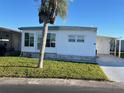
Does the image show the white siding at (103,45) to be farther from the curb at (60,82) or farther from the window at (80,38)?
the curb at (60,82)

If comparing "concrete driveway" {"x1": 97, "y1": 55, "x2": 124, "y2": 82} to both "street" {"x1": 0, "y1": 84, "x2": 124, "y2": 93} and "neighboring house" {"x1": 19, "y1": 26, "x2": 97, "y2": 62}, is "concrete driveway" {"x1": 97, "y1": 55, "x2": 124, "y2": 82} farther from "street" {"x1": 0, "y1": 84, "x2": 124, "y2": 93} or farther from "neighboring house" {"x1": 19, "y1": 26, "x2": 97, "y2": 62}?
"neighboring house" {"x1": 19, "y1": 26, "x2": 97, "y2": 62}

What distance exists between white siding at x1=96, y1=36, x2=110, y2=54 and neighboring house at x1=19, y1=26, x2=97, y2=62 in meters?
10.6

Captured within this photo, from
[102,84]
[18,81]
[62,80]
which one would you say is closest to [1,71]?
[18,81]

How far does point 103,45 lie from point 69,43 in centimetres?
1130

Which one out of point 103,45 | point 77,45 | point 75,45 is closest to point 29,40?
point 75,45

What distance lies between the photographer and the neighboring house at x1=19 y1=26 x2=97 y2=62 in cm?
2091

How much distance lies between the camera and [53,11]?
44.3ft

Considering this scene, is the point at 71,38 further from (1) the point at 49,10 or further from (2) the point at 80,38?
(1) the point at 49,10

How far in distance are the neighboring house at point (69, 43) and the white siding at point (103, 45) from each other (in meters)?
10.6

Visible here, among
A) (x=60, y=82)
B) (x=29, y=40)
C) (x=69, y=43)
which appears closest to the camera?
(x=60, y=82)

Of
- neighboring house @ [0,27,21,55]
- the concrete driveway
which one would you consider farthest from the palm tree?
neighboring house @ [0,27,21,55]

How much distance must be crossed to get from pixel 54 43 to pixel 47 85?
12.4 m

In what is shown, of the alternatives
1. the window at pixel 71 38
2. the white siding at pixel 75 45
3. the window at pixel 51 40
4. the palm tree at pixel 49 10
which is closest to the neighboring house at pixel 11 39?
the window at pixel 51 40

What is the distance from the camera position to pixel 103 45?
1239 inches
